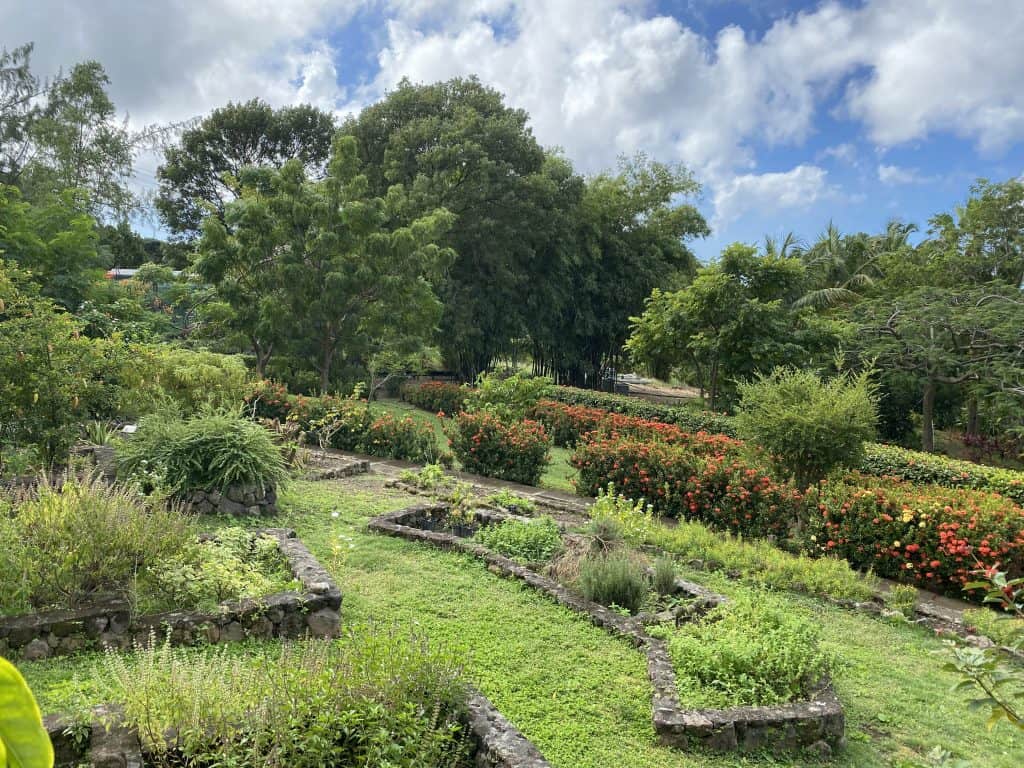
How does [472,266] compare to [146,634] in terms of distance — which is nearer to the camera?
[146,634]

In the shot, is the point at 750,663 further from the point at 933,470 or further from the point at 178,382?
the point at 178,382

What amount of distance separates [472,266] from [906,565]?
58.5 ft

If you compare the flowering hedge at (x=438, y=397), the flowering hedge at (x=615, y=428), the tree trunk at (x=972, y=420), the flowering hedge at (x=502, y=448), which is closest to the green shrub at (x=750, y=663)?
the flowering hedge at (x=615, y=428)

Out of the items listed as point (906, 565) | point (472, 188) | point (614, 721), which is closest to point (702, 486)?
point (906, 565)

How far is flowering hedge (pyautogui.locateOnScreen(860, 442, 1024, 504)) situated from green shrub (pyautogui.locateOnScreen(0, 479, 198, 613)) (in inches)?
347

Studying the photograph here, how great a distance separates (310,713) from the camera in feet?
9.53

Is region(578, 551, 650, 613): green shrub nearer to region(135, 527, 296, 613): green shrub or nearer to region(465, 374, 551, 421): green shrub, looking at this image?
region(135, 527, 296, 613): green shrub

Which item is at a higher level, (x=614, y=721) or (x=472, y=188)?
(x=472, y=188)

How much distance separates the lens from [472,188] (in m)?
21.3

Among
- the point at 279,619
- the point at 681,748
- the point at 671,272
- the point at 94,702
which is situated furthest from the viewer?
the point at 671,272

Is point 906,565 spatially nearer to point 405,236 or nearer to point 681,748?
point 681,748

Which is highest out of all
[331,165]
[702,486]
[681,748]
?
[331,165]

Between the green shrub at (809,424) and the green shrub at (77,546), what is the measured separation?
677 centimetres

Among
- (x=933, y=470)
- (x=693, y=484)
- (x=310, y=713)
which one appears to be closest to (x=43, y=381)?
(x=310, y=713)
